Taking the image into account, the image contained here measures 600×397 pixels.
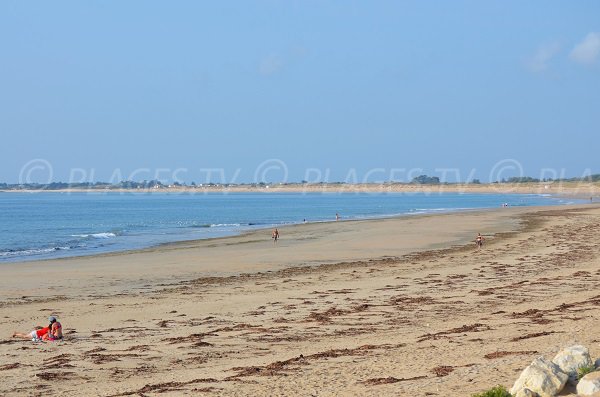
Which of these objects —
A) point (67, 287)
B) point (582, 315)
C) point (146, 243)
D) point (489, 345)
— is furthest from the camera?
point (146, 243)

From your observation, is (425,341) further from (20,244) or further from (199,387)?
(20,244)

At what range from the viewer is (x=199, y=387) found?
9438 millimetres

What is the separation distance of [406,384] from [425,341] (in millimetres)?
2947

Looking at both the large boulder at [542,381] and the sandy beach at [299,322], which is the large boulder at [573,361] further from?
the sandy beach at [299,322]

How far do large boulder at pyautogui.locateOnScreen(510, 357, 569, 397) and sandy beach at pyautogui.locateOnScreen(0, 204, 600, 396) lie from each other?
2.87ft

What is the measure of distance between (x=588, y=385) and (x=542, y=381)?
43 cm

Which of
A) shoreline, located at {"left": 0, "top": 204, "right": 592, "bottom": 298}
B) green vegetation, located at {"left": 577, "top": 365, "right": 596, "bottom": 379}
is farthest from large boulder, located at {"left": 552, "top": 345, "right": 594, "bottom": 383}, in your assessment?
shoreline, located at {"left": 0, "top": 204, "right": 592, "bottom": 298}

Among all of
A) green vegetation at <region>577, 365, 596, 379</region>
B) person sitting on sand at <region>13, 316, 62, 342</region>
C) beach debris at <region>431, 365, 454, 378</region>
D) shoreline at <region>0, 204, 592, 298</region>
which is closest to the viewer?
green vegetation at <region>577, 365, 596, 379</region>

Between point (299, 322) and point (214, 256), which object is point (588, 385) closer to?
point (299, 322)

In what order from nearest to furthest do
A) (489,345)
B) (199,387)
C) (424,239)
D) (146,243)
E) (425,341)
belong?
(199,387) < (489,345) < (425,341) < (424,239) < (146,243)

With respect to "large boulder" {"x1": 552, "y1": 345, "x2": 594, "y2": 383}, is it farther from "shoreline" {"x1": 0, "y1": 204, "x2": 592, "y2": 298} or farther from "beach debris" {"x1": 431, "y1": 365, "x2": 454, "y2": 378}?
"shoreline" {"x1": 0, "y1": 204, "x2": 592, "y2": 298}

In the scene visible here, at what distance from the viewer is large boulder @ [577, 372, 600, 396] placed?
7.09m

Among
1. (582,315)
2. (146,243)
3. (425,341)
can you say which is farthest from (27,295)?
(146,243)

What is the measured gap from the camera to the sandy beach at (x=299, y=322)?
9594mm
